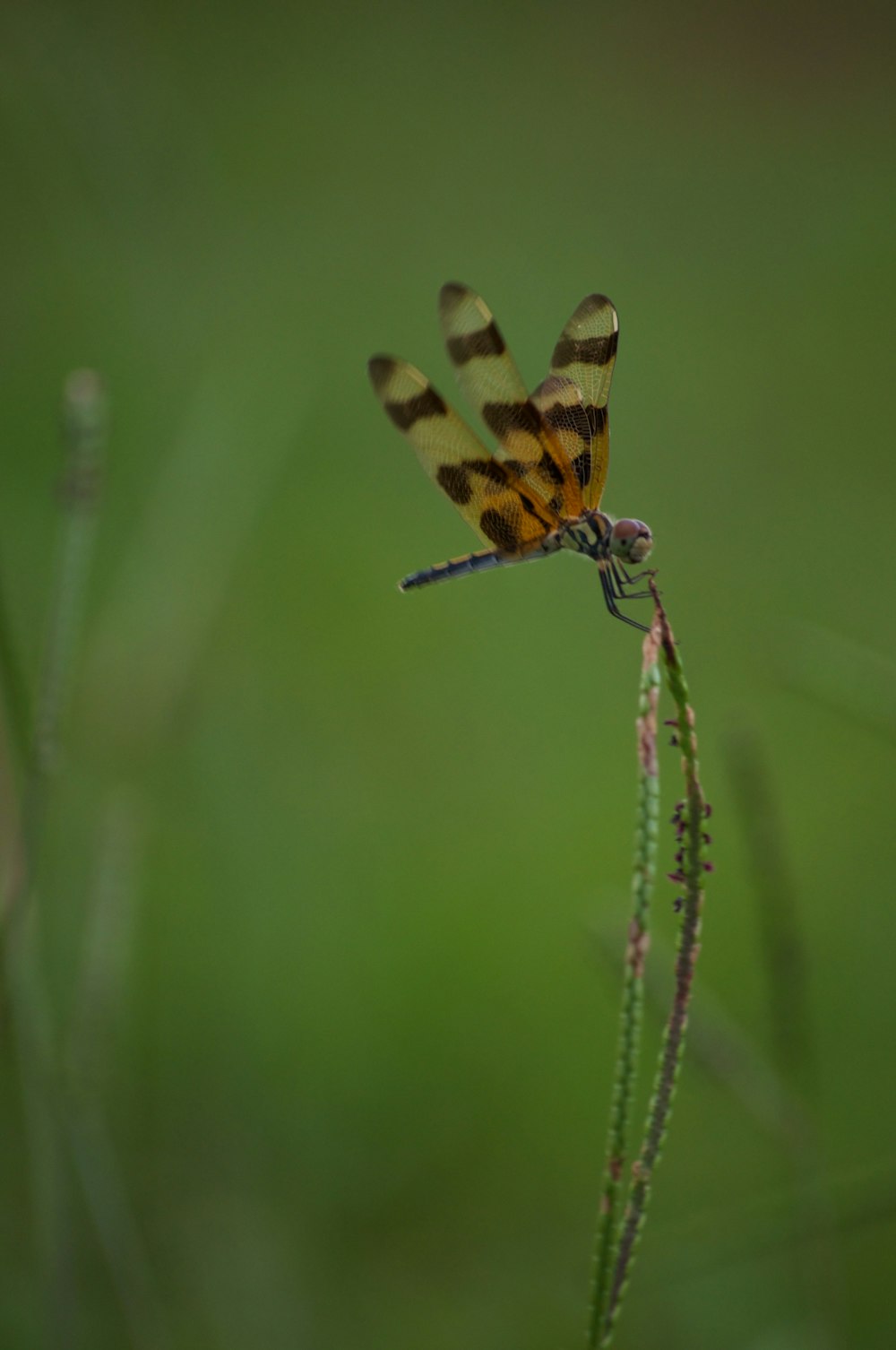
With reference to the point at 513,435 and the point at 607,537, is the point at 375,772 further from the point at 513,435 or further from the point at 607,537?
the point at 607,537

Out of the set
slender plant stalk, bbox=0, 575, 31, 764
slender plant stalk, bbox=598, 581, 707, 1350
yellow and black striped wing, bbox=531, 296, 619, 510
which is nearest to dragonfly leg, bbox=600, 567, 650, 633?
yellow and black striped wing, bbox=531, 296, 619, 510

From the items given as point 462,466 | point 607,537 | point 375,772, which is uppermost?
point 462,466

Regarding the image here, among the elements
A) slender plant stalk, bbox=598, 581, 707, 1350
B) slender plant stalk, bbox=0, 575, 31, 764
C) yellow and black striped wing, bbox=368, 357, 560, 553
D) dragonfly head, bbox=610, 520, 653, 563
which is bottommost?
slender plant stalk, bbox=598, 581, 707, 1350

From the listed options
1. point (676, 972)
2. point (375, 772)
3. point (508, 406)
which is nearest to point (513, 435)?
point (508, 406)

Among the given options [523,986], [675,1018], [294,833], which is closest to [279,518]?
[294,833]

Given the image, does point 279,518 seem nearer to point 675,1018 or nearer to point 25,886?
point 25,886

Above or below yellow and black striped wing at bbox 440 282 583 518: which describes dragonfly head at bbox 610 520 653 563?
below

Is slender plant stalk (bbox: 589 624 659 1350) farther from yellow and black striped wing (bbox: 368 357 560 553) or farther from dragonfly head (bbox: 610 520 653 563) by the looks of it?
yellow and black striped wing (bbox: 368 357 560 553)
